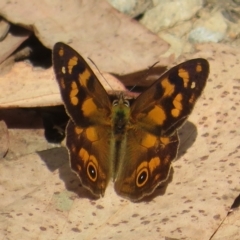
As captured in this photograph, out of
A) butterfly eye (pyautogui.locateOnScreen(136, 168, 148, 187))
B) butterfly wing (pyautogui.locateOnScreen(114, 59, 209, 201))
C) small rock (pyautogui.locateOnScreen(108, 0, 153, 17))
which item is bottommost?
small rock (pyautogui.locateOnScreen(108, 0, 153, 17))

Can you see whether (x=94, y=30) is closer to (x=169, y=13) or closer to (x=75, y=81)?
(x=169, y=13)

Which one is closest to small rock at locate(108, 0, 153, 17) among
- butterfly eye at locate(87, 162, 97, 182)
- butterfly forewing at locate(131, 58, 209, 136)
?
butterfly forewing at locate(131, 58, 209, 136)

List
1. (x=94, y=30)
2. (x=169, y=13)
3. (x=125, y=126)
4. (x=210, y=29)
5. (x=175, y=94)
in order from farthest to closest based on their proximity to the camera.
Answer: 1. (x=169, y=13)
2. (x=210, y=29)
3. (x=94, y=30)
4. (x=125, y=126)
5. (x=175, y=94)

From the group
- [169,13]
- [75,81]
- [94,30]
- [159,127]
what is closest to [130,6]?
[169,13]

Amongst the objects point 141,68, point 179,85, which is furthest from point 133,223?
point 141,68

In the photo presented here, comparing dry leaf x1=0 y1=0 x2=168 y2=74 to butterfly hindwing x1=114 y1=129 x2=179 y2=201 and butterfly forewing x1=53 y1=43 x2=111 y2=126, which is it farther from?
butterfly hindwing x1=114 y1=129 x2=179 y2=201
